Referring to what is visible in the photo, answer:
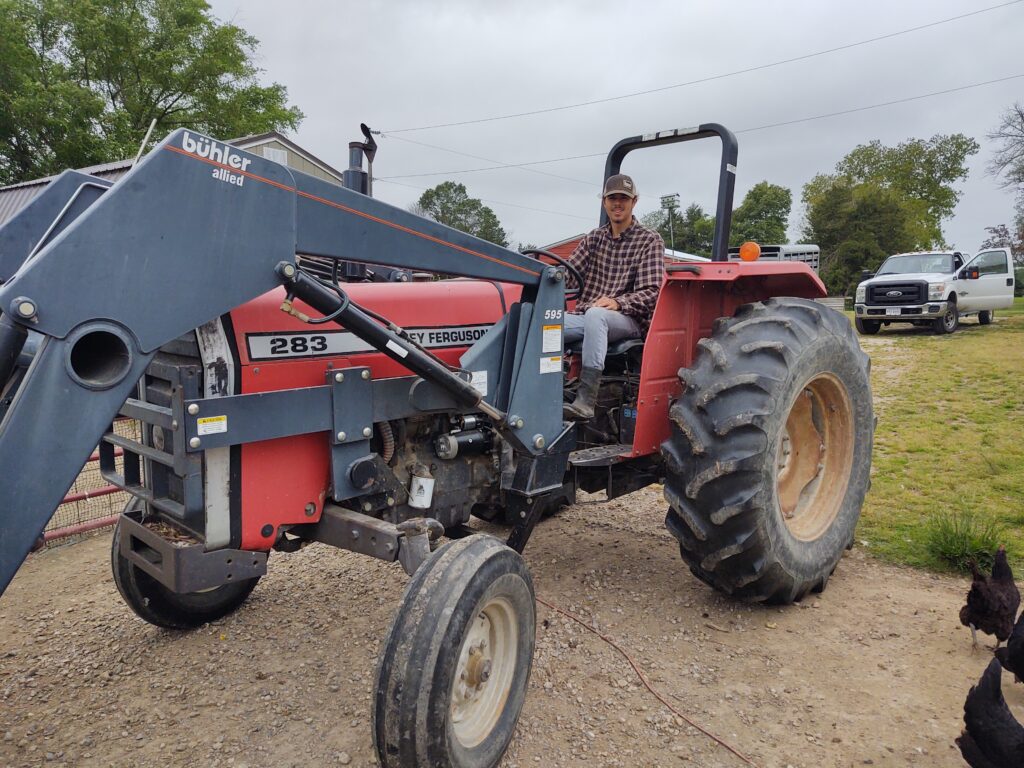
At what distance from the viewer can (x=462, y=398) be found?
2.57 metres

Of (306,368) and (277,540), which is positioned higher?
(306,368)

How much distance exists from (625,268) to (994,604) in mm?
2169

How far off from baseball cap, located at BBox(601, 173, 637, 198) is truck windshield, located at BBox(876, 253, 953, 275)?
13.3 m

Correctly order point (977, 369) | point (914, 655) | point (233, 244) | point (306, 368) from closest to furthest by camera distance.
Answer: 1. point (233, 244)
2. point (306, 368)
3. point (914, 655)
4. point (977, 369)

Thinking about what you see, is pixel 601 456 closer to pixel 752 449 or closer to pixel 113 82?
pixel 752 449

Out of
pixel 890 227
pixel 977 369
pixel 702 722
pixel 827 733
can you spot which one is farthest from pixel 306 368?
pixel 890 227

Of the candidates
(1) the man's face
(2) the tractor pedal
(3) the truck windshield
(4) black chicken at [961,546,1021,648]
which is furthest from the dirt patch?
(3) the truck windshield

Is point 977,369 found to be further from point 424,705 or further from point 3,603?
point 3,603

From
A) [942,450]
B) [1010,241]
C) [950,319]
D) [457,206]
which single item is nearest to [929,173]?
[1010,241]

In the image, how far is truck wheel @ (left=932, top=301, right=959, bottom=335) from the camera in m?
13.7

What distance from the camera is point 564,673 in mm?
2898

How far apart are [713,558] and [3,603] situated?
3.59m

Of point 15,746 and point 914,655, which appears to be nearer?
point 15,746

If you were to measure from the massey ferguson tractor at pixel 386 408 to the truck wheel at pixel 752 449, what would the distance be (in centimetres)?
1
